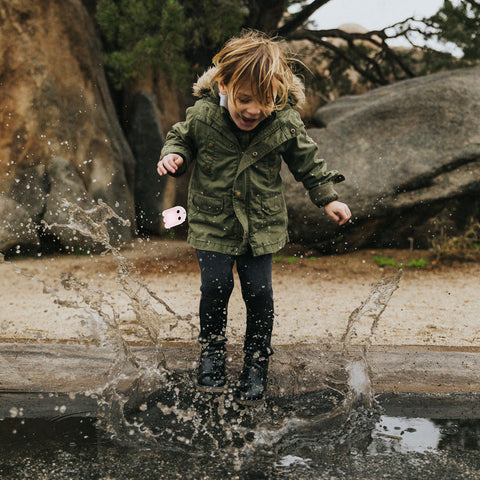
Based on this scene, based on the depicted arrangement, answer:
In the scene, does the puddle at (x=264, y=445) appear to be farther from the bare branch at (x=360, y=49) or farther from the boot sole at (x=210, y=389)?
the bare branch at (x=360, y=49)

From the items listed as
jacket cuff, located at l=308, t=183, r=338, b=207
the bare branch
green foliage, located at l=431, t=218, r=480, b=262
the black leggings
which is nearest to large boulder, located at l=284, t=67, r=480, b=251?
green foliage, located at l=431, t=218, r=480, b=262

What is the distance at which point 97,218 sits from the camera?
18.4ft

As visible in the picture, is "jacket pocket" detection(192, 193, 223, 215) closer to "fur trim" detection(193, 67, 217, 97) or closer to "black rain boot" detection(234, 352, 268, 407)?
"fur trim" detection(193, 67, 217, 97)

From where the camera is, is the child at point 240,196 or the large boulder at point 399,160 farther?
the large boulder at point 399,160

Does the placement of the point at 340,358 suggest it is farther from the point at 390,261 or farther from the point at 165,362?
the point at 390,261

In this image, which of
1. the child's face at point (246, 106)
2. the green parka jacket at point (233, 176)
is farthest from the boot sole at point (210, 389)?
the child's face at point (246, 106)

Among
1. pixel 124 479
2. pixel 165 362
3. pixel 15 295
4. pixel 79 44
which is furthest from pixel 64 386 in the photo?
pixel 79 44

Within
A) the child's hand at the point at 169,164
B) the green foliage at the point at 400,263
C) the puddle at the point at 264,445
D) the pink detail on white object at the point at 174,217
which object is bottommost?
the puddle at the point at 264,445

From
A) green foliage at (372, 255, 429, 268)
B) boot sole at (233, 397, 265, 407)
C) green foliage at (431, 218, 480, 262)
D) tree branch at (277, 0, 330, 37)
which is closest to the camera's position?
boot sole at (233, 397, 265, 407)

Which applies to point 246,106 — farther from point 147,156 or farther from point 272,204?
point 147,156

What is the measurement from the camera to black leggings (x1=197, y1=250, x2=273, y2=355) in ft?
7.24

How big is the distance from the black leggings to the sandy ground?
0.31 meters

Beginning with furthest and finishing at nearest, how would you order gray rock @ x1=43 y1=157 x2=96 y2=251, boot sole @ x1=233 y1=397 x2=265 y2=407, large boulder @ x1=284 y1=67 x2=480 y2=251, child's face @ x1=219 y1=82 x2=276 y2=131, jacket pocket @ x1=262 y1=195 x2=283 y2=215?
gray rock @ x1=43 y1=157 x2=96 y2=251, large boulder @ x1=284 y1=67 x2=480 y2=251, jacket pocket @ x1=262 y1=195 x2=283 y2=215, boot sole @ x1=233 y1=397 x2=265 y2=407, child's face @ x1=219 y1=82 x2=276 y2=131

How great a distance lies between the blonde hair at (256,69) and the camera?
196cm
